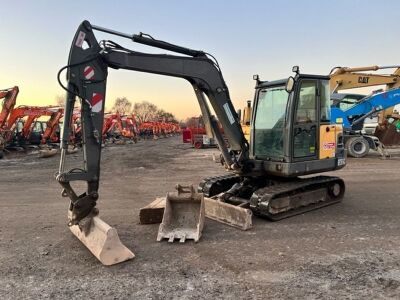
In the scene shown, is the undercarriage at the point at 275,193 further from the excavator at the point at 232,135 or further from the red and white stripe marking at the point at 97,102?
the red and white stripe marking at the point at 97,102

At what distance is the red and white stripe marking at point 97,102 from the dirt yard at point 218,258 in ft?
6.11

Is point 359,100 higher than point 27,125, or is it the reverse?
point 359,100

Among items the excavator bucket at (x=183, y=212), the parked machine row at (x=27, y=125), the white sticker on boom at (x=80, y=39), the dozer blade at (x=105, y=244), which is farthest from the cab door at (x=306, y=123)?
the parked machine row at (x=27, y=125)

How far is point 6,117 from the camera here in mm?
20578

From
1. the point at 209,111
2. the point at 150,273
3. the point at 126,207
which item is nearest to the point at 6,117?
the point at 126,207

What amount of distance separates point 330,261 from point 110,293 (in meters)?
2.59

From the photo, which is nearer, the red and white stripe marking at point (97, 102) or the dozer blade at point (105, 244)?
the dozer blade at point (105, 244)

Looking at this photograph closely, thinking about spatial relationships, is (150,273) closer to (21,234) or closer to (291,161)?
(21,234)

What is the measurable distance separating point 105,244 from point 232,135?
3110mm

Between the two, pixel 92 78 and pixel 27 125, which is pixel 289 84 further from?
pixel 27 125

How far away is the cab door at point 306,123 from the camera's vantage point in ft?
22.8

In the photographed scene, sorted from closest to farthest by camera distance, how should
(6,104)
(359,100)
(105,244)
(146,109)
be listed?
(105,244) → (359,100) → (6,104) → (146,109)

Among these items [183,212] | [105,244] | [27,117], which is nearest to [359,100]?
[183,212]

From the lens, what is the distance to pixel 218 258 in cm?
496
